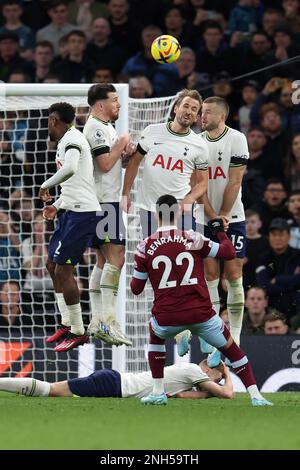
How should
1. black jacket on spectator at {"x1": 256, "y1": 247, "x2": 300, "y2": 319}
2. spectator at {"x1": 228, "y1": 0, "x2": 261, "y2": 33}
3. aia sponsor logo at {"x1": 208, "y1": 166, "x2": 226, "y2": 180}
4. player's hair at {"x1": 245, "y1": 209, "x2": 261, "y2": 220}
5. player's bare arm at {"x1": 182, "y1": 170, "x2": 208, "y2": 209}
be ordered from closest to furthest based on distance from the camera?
player's bare arm at {"x1": 182, "y1": 170, "x2": 208, "y2": 209}, aia sponsor logo at {"x1": 208, "y1": 166, "x2": 226, "y2": 180}, black jacket on spectator at {"x1": 256, "y1": 247, "x2": 300, "y2": 319}, player's hair at {"x1": 245, "y1": 209, "x2": 261, "y2": 220}, spectator at {"x1": 228, "y1": 0, "x2": 261, "y2": 33}

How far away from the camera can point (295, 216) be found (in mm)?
14109

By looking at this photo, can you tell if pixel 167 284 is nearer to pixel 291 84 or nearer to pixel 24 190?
pixel 24 190

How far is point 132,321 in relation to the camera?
12.6 m

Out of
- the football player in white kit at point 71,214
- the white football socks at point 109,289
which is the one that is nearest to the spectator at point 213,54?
the football player in white kit at point 71,214

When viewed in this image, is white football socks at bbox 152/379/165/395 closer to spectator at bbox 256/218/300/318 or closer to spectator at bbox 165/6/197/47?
spectator at bbox 256/218/300/318

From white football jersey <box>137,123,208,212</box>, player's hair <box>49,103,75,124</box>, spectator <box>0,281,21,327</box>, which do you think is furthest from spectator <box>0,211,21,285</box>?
white football jersey <box>137,123,208,212</box>

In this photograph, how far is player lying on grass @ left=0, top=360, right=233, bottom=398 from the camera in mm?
9773

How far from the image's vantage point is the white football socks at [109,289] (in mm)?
10812

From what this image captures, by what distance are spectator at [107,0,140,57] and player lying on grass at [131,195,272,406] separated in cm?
848

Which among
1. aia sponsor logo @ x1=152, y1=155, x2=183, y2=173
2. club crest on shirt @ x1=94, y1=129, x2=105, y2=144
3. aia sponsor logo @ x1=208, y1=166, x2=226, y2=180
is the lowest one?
aia sponsor logo @ x1=208, y1=166, x2=226, y2=180

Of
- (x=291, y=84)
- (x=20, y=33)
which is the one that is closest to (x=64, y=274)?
(x=291, y=84)

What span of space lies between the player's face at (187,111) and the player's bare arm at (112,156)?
517 mm

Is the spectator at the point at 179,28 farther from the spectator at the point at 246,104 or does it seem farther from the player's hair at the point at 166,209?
the player's hair at the point at 166,209

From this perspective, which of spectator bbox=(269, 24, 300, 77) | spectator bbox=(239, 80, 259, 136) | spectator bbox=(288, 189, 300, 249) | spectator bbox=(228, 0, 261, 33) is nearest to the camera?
spectator bbox=(288, 189, 300, 249)
